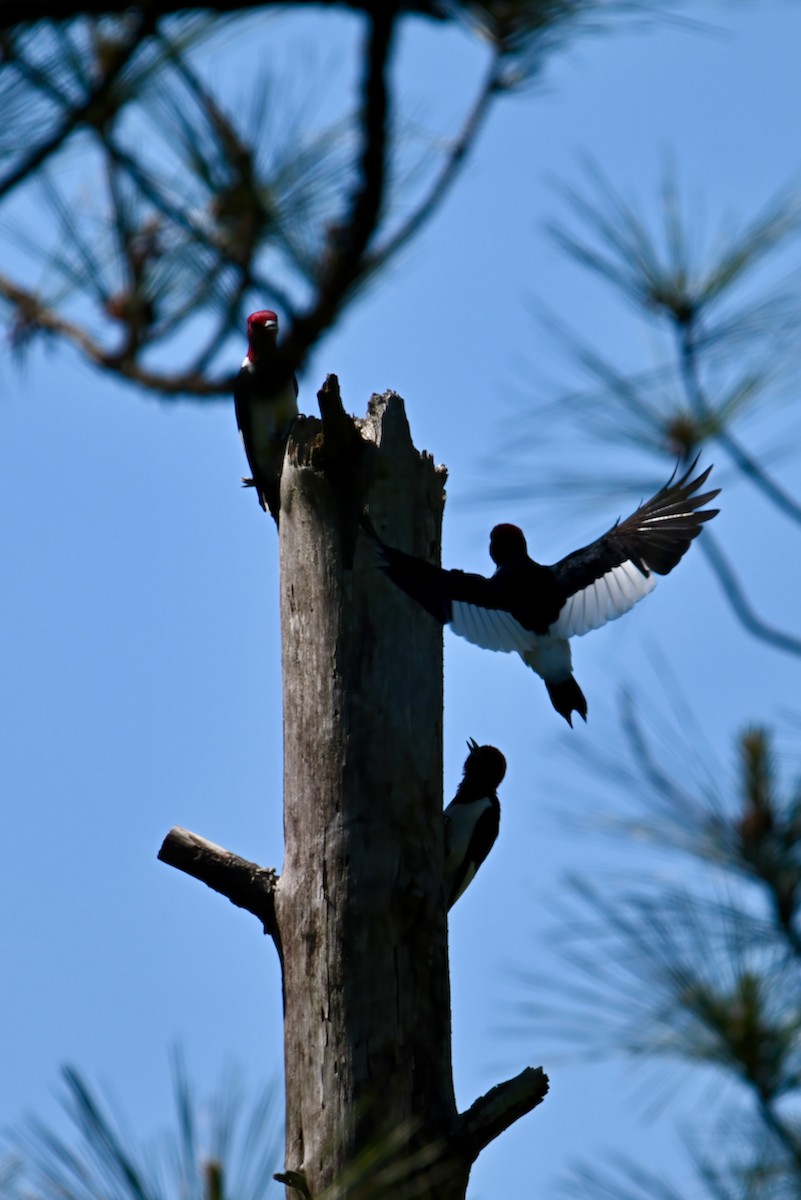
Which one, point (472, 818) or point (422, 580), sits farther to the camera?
point (472, 818)

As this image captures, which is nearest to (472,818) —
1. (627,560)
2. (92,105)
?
(627,560)

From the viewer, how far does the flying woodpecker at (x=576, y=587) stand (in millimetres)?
4164

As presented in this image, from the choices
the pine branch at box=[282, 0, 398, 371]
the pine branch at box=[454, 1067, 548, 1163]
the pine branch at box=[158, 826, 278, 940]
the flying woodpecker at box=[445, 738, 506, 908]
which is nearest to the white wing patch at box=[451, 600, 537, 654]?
the flying woodpecker at box=[445, 738, 506, 908]

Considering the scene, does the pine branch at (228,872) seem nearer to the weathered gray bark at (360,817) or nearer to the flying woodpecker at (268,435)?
the weathered gray bark at (360,817)

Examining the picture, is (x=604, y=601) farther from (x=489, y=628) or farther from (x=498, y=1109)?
(x=498, y=1109)

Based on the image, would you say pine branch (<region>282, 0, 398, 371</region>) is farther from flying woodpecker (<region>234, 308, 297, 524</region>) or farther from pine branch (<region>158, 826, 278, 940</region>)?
flying woodpecker (<region>234, 308, 297, 524</region>)

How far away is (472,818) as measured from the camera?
15.0ft

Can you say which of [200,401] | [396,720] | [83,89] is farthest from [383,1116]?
[83,89]

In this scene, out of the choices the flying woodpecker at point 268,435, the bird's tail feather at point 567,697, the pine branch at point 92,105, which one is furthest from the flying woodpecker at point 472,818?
the pine branch at point 92,105

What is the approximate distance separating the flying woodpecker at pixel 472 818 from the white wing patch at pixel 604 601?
2.21 ft

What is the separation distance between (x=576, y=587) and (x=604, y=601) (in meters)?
0.13

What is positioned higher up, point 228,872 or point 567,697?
point 567,697

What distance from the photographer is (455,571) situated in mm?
3758

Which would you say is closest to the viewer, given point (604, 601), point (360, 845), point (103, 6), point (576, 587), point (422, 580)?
point (103, 6)
